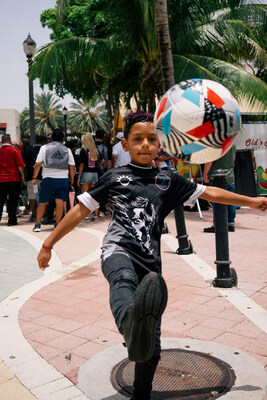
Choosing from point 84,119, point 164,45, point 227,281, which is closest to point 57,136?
point 164,45

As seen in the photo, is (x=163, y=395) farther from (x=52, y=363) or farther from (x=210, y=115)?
(x=210, y=115)

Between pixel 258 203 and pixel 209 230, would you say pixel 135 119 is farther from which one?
pixel 209 230

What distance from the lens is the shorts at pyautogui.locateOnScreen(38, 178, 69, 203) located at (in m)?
9.06

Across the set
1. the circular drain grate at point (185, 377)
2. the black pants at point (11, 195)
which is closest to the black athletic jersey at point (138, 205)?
the circular drain grate at point (185, 377)

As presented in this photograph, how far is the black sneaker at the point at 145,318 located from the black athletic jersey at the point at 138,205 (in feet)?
2.09

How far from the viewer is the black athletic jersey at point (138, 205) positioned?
9.01 feet

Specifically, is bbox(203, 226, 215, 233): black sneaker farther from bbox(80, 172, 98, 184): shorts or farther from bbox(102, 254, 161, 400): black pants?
bbox(102, 254, 161, 400): black pants

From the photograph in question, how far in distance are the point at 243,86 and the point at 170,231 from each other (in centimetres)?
545

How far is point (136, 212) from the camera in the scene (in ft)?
9.16

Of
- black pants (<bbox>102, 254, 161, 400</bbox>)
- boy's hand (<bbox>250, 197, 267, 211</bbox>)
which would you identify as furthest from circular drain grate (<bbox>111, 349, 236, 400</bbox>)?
boy's hand (<bbox>250, 197, 267, 211</bbox>)

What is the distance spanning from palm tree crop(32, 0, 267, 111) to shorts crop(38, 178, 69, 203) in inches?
191

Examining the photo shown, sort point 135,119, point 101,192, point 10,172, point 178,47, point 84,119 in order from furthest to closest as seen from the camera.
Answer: point 84,119, point 178,47, point 10,172, point 135,119, point 101,192

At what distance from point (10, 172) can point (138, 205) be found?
7980 mm

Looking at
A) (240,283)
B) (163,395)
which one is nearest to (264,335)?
(163,395)
